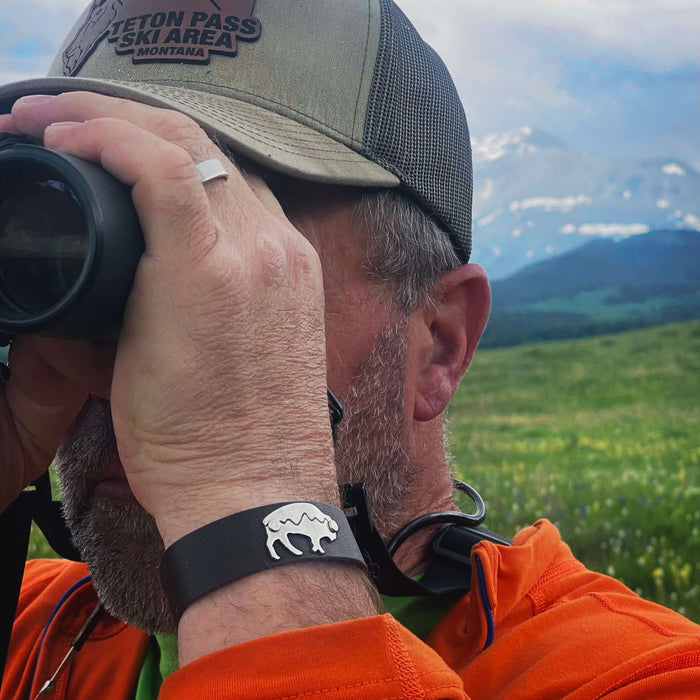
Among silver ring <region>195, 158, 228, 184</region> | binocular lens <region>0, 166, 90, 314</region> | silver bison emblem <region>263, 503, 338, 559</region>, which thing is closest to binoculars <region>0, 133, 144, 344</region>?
binocular lens <region>0, 166, 90, 314</region>

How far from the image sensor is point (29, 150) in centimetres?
108

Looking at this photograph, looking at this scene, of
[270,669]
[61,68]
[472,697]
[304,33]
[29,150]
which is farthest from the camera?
[61,68]

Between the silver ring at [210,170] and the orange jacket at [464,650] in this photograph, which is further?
the silver ring at [210,170]

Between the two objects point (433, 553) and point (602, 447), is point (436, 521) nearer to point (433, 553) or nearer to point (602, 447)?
point (433, 553)

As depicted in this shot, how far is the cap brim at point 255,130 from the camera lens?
51.0 inches

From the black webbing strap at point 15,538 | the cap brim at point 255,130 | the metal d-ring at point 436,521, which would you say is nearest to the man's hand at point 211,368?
the cap brim at point 255,130

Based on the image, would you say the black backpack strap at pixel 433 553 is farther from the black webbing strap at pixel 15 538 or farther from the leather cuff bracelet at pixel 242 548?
the black webbing strap at pixel 15 538

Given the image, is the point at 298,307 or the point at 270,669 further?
the point at 298,307

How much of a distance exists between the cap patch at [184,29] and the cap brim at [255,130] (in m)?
0.08

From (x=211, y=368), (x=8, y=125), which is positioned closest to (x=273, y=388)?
(x=211, y=368)

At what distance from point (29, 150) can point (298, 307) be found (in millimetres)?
370

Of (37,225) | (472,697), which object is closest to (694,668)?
(472,697)

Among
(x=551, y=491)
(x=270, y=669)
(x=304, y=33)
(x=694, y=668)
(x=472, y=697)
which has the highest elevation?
(x=304, y=33)

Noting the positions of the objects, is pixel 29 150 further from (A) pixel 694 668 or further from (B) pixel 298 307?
(A) pixel 694 668
